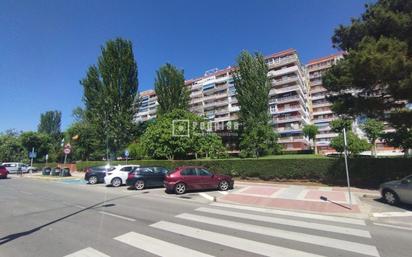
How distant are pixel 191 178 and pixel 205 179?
888mm

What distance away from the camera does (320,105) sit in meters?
84.6

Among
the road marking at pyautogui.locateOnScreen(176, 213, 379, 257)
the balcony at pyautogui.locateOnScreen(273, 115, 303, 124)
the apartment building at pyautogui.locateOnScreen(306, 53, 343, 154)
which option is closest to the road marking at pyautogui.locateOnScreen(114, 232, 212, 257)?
the road marking at pyautogui.locateOnScreen(176, 213, 379, 257)

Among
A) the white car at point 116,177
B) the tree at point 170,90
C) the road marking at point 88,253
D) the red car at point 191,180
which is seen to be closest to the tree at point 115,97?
the tree at point 170,90

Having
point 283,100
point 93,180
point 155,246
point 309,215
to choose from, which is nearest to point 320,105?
point 283,100

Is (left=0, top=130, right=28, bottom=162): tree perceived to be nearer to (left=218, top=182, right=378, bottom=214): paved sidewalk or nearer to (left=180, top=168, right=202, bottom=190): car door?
(left=180, top=168, right=202, bottom=190): car door

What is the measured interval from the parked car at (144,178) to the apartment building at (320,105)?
227ft

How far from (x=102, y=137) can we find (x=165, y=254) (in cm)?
4070

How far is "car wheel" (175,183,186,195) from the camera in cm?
1545

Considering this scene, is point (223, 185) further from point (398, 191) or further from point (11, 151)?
point (11, 151)

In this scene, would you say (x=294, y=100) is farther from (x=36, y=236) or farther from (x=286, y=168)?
(x=36, y=236)

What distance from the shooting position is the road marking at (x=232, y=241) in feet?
17.9

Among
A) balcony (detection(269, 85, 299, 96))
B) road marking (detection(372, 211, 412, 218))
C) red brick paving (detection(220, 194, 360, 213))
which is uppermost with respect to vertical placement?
balcony (detection(269, 85, 299, 96))

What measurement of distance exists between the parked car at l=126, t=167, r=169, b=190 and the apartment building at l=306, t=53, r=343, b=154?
227ft

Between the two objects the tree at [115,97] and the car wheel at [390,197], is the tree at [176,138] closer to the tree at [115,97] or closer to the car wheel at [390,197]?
the tree at [115,97]
